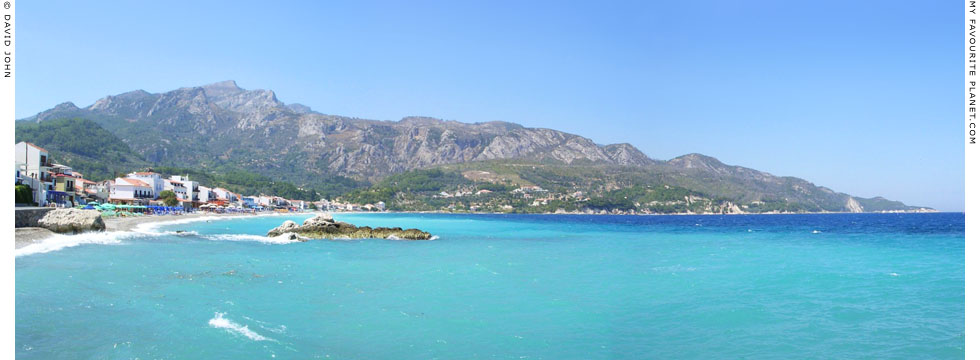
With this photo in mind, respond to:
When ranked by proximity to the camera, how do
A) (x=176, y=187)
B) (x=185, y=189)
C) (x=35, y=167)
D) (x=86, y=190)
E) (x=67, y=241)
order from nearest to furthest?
(x=67, y=241)
(x=35, y=167)
(x=86, y=190)
(x=176, y=187)
(x=185, y=189)

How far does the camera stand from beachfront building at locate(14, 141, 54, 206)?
1747 inches

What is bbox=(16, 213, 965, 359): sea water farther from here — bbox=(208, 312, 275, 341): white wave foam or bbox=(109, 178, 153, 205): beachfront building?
bbox=(109, 178, 153, 205): beachfront building

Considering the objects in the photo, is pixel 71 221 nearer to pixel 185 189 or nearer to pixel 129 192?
pixel 129 192

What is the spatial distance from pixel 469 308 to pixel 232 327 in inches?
222

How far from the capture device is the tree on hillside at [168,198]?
82000 mm

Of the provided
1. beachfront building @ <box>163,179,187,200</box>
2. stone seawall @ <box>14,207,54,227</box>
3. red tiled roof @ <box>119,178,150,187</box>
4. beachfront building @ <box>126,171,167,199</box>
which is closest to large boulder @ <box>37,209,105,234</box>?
stone seawall @ <box>14,207,54,227</box>

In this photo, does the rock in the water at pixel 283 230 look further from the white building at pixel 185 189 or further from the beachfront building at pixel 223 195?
the beachfront building at pixel 223 195

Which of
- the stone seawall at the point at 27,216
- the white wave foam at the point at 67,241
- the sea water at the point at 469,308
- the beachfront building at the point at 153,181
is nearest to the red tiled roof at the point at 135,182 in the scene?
the beachfront building at the point at 153,181

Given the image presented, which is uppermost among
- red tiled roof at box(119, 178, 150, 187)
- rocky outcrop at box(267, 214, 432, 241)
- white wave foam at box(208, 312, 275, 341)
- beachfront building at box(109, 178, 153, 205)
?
red tiled roof at box(119, 178, 150, 187)

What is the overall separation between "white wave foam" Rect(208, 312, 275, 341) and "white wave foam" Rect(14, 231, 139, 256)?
14775 mm

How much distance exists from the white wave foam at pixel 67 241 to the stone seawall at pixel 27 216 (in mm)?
1304

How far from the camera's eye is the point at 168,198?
82312 millimetres
